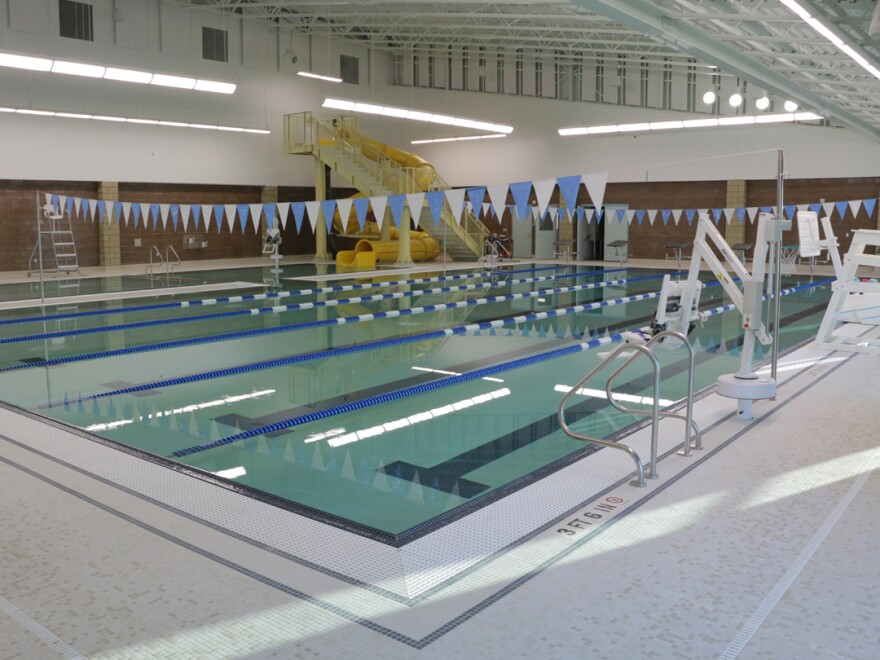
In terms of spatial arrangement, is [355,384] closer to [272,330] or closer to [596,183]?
[596,183]

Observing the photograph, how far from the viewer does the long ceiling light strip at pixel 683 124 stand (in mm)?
20172

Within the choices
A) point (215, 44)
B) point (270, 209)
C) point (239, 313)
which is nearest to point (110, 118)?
point (215, 44)

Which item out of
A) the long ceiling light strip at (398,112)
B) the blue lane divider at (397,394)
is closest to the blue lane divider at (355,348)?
the blue lane divider at (397,394)

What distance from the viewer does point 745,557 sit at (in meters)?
3.31

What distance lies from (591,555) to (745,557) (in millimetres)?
631

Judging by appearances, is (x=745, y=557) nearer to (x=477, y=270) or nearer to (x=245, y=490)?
(x=245, y=490)

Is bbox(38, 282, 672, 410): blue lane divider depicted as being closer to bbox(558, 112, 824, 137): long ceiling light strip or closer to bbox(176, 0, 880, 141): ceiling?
bbox(176, 0, 880, 141): ceiling

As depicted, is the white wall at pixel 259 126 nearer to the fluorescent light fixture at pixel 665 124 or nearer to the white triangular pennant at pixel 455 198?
the fluorescent light fixture at pixel 665 124

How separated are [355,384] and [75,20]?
16980 mm

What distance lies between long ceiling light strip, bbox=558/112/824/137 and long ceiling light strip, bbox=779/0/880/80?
9.95 meters

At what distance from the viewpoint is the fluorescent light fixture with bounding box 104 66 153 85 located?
14942 mm

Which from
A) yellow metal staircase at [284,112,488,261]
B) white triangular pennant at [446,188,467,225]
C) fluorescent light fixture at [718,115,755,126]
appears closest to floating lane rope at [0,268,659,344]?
white triangular pennant at [446,188,467,225]

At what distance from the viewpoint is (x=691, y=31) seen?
31.9 feet

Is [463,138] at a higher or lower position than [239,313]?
higher
